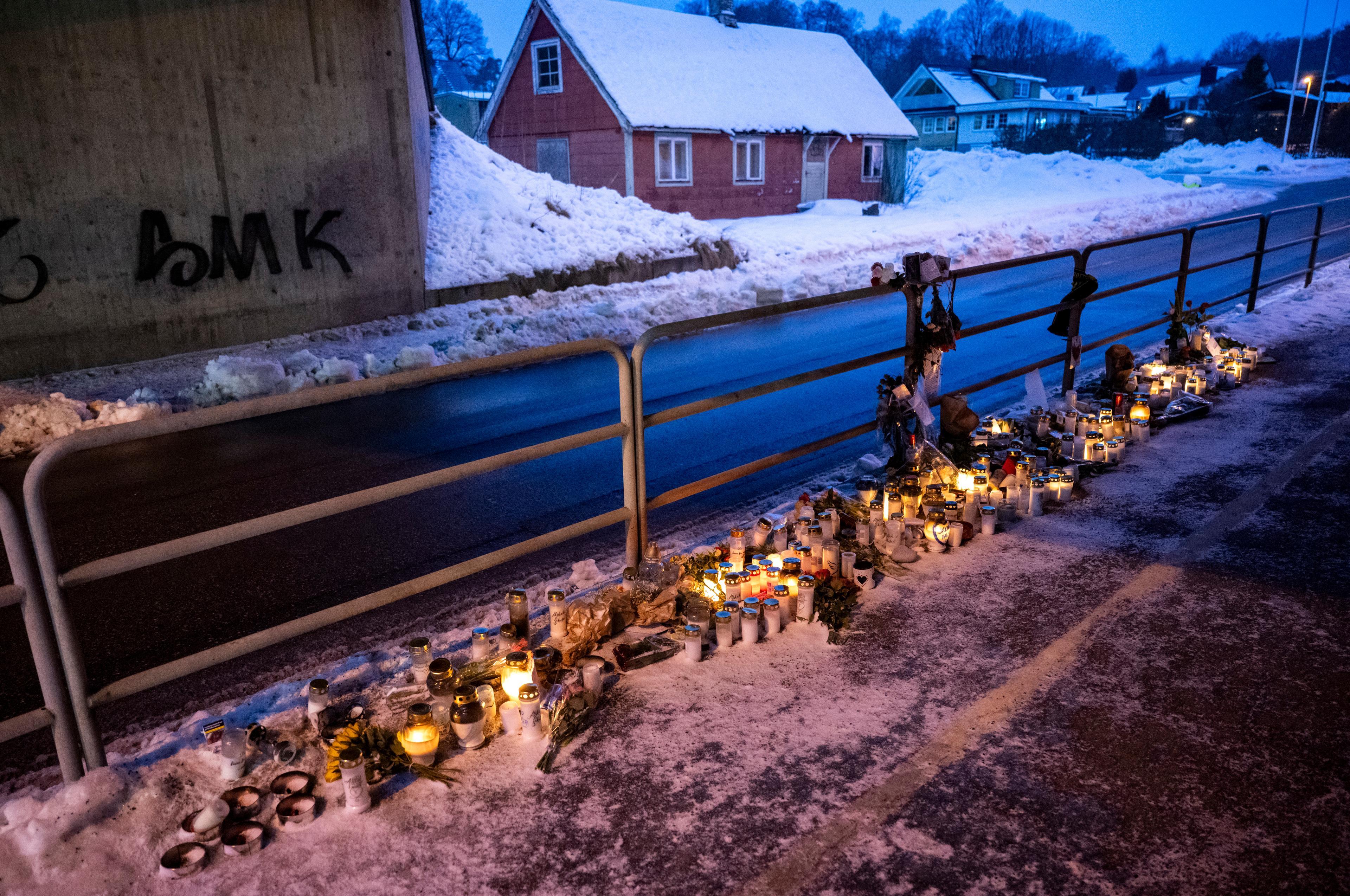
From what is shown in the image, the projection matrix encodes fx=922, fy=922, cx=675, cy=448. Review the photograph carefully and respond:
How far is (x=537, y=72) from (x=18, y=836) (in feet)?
107

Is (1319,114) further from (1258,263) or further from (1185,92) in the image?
(1258,263)

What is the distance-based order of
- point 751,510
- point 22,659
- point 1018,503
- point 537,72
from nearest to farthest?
point 22,659 → point 1018,503 → point 751,510 → point 537,72

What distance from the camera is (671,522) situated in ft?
19.4

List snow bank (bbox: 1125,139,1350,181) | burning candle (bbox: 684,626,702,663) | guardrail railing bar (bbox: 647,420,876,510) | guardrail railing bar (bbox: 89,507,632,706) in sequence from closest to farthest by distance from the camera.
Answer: guardrail railing bar (bbox: 89,507,632,706), burning candle (bbox: 684,626,702,663), guardrail railing bar (bbox: 647,420,876,510), snow bank (bbox: 1125,139,1350,181)

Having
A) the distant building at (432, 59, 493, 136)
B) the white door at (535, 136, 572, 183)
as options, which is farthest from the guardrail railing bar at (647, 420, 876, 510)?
the distant building at (432, 59, 493, 136)

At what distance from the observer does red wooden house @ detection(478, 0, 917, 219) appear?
29.7 m

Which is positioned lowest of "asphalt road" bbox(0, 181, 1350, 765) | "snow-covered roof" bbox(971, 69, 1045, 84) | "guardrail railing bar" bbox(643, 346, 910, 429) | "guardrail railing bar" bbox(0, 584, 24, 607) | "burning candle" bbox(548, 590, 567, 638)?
"asphalt road" bbox(0, 181, 1350, 765)

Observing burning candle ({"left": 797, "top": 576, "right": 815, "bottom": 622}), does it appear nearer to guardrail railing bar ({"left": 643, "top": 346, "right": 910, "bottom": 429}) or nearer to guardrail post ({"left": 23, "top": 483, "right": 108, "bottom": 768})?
guardrail railing bar ({"left": 643, "top": 346, "right": 910, "bottom": 429})

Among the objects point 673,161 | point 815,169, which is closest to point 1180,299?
point 673,161

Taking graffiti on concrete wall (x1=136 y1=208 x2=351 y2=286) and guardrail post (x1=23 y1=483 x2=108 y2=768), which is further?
graffiti on concrete wall (x1=136 y1=208 x2=351 y2=286)

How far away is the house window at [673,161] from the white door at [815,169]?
18.2 feet

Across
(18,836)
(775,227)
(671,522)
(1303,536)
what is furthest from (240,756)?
(775,227)

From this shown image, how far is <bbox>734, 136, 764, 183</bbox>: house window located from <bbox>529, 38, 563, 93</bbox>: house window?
20.8 ft

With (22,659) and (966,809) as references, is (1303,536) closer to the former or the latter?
(966,809)
